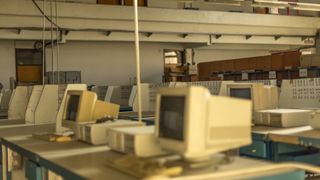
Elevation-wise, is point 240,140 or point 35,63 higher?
point 35,63

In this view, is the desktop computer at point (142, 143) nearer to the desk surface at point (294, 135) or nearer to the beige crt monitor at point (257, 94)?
the desk surface at point (294, 135)

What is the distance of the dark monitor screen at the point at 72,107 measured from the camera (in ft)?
10.5

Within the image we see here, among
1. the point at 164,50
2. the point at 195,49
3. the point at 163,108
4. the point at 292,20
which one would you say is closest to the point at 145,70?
the point at 164,50

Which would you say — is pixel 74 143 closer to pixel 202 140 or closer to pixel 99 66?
pixel 202 140

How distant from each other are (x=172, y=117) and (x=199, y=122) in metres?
0.19

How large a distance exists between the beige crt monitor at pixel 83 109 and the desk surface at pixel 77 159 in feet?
0.57

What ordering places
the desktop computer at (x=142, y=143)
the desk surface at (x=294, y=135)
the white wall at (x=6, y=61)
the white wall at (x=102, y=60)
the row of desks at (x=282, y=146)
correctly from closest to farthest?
1. the desktop computer at (x=142, y=143)
2. the desk surface at (x=294, y=135)
3. the row of desks at (x=282, y=146)
4. the white wall at (x=6, y=61)
5. the white wall at (x=102, y=60)

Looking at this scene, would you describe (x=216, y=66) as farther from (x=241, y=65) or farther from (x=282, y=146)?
(x=282, y=146)

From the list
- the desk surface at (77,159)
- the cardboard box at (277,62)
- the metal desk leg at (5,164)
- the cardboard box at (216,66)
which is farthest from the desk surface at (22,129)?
the cardboard box at (216,66)

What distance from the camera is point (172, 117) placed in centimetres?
200

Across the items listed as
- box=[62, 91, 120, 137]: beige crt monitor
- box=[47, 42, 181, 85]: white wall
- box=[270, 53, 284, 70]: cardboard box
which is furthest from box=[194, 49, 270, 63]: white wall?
box=[62, 91, 120, 137]: beige crt monitor

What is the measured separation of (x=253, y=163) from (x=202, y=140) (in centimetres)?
36

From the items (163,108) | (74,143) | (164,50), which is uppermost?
(164,50)

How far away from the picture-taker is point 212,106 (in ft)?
6.19
